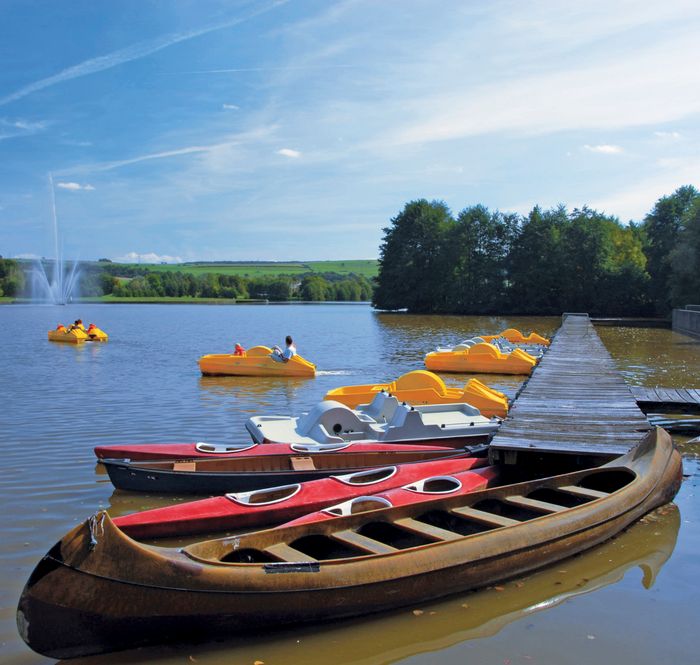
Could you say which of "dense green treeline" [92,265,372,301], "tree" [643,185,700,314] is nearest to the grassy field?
"dense green treeline" [92,265,372,301]

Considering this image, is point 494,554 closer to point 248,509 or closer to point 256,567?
point 256,567

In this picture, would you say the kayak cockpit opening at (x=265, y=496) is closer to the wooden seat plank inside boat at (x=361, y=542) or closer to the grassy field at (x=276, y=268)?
the wooden seat plank inside boat at (x=361, y=542)

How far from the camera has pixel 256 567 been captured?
514cm

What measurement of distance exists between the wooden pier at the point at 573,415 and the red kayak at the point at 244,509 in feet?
7.16

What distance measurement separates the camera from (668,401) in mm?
15055

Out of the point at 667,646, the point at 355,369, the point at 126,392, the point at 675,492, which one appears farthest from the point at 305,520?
the point at 355,369

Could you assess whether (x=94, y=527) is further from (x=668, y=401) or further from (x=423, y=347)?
(x=423, y=347)

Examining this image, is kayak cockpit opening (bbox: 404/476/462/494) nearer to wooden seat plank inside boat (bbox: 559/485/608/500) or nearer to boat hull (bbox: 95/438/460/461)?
wooden seat plank inside boat (bbox: 559/485/608/500)

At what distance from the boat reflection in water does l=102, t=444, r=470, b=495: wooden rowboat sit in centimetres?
346

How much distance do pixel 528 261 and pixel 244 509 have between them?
69.1 metres

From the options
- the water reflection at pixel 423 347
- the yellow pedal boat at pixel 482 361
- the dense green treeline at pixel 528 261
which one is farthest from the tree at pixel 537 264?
the yellow pedal boat at pixel 482 361

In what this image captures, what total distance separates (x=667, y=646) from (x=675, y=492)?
12.5 feet

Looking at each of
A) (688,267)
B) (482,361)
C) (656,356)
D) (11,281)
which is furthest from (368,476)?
(11,281)

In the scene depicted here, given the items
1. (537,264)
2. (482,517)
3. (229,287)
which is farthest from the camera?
(229,287)
